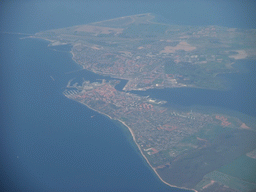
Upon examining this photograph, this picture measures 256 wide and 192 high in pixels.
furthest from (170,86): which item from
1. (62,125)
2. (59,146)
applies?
(59,146)

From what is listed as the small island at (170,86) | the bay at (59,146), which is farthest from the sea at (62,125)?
the small island at (170,86)

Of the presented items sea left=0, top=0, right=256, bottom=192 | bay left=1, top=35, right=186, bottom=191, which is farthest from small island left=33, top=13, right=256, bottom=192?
bay left=1, top=35, right=186, bottom=191

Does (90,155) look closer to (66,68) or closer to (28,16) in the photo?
(66,68)

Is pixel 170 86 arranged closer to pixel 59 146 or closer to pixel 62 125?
pixel 62 125

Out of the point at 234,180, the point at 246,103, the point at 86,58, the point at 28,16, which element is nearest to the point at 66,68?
the point at 86,58

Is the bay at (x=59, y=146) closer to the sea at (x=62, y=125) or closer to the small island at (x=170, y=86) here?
the sea at (x=62, y=125)

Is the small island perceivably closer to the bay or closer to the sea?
the sea
